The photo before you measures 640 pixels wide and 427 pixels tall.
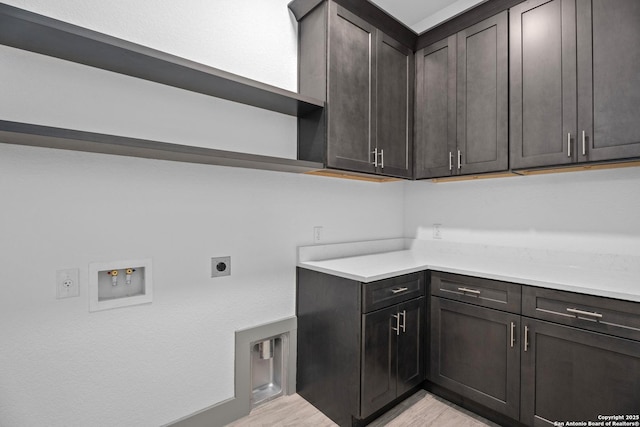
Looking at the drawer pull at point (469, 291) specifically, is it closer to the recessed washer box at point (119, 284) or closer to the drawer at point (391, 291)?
the drawer at point (391, 291)

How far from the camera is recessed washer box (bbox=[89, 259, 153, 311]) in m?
1.40

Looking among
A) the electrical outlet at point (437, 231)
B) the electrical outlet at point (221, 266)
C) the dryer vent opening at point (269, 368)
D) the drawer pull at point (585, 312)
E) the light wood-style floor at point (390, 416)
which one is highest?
the electrical outlet at point (437, 231)

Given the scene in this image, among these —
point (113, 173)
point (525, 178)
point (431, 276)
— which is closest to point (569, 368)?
point (431, 276)

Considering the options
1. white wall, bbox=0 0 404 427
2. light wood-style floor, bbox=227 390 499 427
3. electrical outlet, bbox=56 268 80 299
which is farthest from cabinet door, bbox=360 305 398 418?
electrical outlet, bbox=56 268 80 299

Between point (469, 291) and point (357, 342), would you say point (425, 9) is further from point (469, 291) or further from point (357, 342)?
point (357, 342)

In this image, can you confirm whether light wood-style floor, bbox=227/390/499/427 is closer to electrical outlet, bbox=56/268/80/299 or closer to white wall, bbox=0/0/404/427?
white wall, bbox=0/0/404/427

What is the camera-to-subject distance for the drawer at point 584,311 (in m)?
1.38

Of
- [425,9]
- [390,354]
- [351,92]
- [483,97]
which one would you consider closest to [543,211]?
[483,97]

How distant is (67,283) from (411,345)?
73.5 inches

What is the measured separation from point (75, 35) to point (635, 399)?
107 inches

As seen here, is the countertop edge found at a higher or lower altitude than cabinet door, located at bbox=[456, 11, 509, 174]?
lower

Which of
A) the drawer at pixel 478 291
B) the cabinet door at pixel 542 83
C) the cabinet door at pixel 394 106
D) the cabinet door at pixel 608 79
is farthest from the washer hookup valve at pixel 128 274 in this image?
the cabinet door at pixel 608 79

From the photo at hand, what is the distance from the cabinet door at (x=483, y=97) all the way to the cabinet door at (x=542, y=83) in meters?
0.05

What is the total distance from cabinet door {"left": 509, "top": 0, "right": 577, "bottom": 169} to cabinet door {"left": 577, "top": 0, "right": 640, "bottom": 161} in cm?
5
